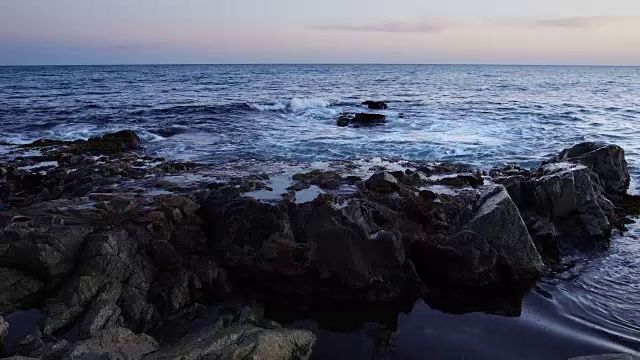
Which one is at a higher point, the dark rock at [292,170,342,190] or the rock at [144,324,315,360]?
the dark rock at [292,170,342,190]

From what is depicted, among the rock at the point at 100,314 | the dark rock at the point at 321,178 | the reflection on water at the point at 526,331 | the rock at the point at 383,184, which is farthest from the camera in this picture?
the dark rock at the point at 321,178

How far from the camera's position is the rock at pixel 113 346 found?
534 cm

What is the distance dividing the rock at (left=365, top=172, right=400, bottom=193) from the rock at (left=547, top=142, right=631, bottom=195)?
705cm

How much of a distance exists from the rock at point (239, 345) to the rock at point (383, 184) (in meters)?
5.54

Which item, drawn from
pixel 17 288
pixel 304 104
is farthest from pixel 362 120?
pixel 17 288

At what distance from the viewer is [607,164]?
563 inches

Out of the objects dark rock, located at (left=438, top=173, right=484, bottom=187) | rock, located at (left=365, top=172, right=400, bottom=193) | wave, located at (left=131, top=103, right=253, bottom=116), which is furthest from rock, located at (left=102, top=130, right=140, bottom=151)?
dark rock, located at (left=438, top=173, right=484, bottom=187)

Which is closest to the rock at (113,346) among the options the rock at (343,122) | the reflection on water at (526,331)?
the reflection on water at (526,331)

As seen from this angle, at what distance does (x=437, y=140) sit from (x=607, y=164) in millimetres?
9576

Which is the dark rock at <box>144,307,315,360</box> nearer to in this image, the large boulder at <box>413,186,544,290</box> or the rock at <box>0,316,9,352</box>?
the rock at <box>0,316,9,352</box>

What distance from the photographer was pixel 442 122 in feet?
100

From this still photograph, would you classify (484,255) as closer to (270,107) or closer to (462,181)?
(462,181)

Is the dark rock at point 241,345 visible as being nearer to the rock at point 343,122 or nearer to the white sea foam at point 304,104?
the rock at point 343,122

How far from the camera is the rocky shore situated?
21.9 feet
